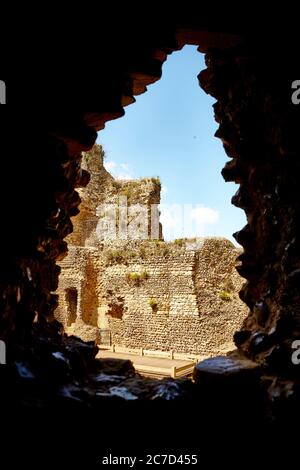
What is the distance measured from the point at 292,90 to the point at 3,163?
8.55 feet

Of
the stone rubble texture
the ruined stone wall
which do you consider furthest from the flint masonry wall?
the stone rubble texture

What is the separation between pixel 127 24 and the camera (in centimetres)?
357

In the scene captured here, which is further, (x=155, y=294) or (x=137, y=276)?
(x=137, y=276)

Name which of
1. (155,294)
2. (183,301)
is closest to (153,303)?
(155,294)

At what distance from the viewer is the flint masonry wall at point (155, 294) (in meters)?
17.3

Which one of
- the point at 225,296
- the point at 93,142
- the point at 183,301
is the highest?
the point at 93,142

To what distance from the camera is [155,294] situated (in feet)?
60.6

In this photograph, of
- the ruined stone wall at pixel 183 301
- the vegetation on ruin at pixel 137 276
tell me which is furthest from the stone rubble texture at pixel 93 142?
the vegetation on ruin at pixel 137 276

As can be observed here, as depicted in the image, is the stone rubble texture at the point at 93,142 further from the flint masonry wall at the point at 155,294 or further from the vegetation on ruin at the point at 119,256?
the vegetation on ruin at the point at 119,256

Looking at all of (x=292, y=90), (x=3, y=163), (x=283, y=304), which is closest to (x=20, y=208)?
(x=3, y=163)

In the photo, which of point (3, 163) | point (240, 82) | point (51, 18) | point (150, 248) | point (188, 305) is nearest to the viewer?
point (3, 163)

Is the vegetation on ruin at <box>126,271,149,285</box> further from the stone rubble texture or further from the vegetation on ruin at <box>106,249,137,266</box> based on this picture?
the stone rubble texture

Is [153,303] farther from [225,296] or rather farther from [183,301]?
[225,296]
